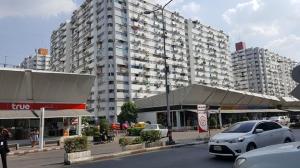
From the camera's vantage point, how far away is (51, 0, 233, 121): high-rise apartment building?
8481cm

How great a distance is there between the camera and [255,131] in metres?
12.4

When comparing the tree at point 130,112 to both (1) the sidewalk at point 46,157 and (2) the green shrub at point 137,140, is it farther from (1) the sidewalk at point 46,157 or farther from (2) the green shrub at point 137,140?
(2) the green shrub at point 137,140

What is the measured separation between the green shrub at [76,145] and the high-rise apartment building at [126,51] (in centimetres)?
6580

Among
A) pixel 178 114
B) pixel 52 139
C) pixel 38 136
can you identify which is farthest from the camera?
pixel 178 114

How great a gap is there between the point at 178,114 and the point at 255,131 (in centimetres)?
4346

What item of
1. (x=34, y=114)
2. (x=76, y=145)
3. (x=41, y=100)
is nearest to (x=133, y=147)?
(x=76, y=145)

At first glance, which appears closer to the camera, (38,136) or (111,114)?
(38,136)

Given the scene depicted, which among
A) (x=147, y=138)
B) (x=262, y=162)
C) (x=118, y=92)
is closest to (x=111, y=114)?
(x=118, y=92)

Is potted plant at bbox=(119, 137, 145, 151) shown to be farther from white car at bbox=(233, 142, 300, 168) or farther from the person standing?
white car at bbox=(233, 142, 300, 168)

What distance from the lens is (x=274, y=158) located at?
157 inches

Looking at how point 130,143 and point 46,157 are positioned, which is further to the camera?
point 46,157

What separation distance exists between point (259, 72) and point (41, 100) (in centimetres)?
13609

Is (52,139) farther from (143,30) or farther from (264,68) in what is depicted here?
(264,68)

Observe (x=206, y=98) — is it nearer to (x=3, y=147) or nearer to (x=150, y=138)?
(x=150, y=138)
